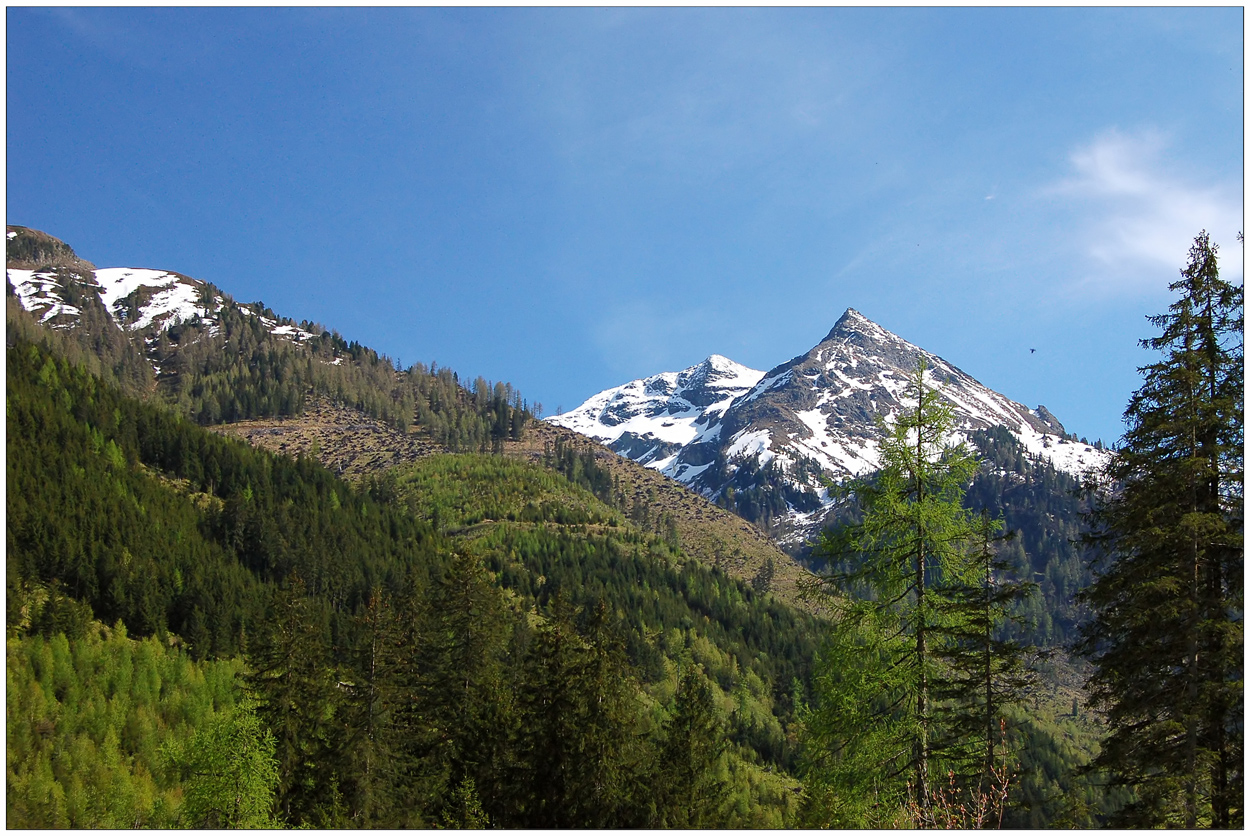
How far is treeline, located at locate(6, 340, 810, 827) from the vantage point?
108 feet

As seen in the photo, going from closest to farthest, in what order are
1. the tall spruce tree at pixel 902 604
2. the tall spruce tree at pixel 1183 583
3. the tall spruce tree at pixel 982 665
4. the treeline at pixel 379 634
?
the tall spruce tree at pixel 1183 583 < the tall spruce tree at pixel 902 604 < the tall spruce tree at pixel 982 665 < the treeline at pixel 379 634

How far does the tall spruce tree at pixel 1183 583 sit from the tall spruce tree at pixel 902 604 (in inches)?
134

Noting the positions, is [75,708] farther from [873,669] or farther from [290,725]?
[873,669]

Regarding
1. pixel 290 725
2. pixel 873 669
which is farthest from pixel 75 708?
pixel 873 669

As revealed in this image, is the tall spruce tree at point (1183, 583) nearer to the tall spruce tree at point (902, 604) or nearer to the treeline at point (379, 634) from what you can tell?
the tall spruce tree at point (902, 604)

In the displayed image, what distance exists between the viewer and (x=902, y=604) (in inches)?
746

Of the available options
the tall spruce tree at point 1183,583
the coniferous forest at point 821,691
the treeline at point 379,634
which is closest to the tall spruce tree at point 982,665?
the coniferous forest at point 821,691

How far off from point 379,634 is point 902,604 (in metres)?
25.8

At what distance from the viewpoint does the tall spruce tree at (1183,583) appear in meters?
15.8

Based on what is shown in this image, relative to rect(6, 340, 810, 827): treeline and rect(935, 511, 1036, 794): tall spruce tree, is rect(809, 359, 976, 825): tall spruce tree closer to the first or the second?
rect(935, 511, 1036, 794): tall spruce tree

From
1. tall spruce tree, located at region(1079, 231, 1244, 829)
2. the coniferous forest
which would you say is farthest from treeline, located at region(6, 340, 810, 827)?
tall spruce tree, located at region(1079, 231, 1244, 829)

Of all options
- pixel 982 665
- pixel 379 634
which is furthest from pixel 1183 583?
pixel 379 634

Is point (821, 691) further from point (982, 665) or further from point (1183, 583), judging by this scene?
point (1183, 583)

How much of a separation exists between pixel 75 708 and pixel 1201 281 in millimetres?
83940
